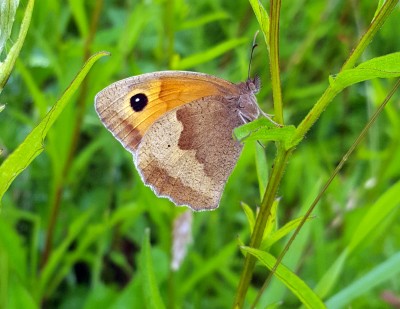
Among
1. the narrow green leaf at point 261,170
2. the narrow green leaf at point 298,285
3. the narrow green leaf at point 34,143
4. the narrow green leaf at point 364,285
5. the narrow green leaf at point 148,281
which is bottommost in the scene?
the narrow green leaf at point 364,285

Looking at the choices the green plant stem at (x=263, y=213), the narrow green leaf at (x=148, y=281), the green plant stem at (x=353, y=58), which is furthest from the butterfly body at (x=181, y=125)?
the green plant stem at (x=353, y=58)

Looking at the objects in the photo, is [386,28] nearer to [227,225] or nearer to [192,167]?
[227,225]

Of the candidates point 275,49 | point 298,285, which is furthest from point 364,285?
point 275,49

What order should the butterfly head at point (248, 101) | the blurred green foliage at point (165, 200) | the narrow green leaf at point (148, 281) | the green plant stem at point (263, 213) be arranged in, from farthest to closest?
1. the blurred green foliage at point (165, 200)
2. the butterfly head at point (248, 101)
3. the narrow green leaf at point (148, 281)
4. the green plant stem at point (263, 213)

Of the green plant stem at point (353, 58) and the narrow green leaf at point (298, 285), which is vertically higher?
the green plant stem at point (353, 58)

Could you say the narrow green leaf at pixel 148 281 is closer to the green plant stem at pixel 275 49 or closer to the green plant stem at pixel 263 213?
Result: the green plant stem at pixel 263 213

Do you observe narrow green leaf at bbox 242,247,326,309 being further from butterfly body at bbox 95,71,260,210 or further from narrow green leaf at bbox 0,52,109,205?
narrow green leaf at bbox 0,52,109,205

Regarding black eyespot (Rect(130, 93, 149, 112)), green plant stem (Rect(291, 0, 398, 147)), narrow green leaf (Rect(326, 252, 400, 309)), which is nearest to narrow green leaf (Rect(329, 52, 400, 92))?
green plant stem (Rect(291, 0, 398, 147))
